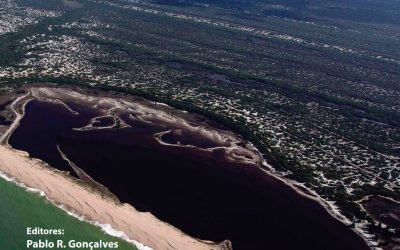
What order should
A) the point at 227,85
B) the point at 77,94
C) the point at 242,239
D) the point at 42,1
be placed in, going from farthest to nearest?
1. the point at 42,1
2. the point at 227,85
3. the point at 77,94
4. the point at 242,239

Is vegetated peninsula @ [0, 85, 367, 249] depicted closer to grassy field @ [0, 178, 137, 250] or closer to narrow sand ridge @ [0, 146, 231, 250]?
narrow sand ridge @ [0, 146, 231, 250]

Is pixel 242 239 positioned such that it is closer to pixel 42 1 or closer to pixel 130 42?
pixel 130 42

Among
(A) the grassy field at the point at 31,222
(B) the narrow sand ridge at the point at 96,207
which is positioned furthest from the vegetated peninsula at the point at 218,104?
(A) the grassy field at the point at 31,222

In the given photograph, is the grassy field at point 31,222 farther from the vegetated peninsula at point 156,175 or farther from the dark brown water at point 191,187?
the dark brown water at point 191,187

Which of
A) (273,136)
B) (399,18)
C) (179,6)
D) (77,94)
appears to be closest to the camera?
(273,136)

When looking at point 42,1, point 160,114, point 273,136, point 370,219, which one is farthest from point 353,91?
point 42,1

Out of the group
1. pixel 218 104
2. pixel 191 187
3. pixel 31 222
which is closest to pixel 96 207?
pixel 31 222
